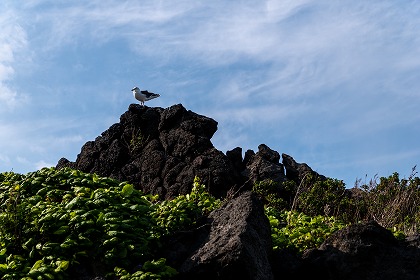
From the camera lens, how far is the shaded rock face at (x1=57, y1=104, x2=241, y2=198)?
22750mm

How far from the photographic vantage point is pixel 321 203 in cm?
2327

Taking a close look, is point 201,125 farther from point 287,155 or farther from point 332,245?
point 332,245

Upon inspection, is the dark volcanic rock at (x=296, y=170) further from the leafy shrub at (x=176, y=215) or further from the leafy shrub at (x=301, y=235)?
the leafy shrub at (x=176, y=215)

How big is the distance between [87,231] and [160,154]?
14588 mm

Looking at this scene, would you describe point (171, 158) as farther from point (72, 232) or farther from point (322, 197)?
point (72, 232)

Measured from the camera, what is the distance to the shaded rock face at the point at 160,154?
22.8m

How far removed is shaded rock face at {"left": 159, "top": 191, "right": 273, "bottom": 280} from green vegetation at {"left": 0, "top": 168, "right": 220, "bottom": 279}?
1.29 ft

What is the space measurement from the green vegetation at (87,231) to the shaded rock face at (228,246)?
0.39 m

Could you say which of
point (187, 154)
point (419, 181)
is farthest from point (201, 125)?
point (419, 181)

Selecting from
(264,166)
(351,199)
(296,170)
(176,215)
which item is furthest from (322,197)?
(176,215)

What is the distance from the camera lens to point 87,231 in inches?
405

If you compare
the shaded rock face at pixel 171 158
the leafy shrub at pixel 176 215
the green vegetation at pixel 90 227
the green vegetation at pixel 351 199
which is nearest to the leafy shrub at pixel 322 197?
the green vegetation at pixel 351 199

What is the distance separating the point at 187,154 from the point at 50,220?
14.2 meters

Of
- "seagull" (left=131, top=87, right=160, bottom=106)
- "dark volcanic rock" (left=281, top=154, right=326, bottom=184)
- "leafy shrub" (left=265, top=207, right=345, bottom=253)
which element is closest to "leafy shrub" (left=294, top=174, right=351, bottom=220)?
"dark volcanic rock" (left=281, top=154, right=326, bottom=184)
